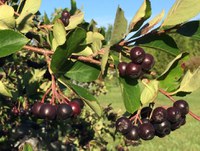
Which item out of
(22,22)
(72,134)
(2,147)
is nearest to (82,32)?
(22,22)

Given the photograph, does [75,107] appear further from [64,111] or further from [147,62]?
[147,62]

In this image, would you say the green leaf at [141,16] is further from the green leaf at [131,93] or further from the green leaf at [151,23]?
the green leaf at [131,93]

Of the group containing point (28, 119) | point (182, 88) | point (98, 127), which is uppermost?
point (182, 88)

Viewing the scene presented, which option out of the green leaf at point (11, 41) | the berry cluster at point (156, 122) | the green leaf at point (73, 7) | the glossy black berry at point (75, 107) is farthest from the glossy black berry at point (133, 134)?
the green leaf at point (73, 7)

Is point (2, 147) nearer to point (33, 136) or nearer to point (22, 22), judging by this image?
point (33, 136)

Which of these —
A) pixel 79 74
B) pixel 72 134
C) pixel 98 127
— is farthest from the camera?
pixel 98 127

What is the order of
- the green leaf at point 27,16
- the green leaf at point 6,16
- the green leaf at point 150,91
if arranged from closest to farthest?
the green leaf at point 150,91 → the green leaf at point 6,16 → the green leaf at point 27,16

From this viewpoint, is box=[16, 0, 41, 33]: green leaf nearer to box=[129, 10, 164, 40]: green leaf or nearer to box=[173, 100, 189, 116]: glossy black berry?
box=[129, 10, 164, 40]: green leaf
